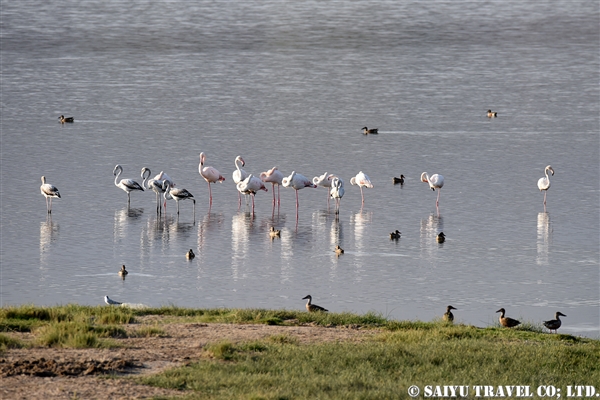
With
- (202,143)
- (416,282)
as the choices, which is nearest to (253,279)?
(416,282)

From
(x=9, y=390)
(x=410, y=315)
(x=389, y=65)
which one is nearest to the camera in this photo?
(x=9, y=390)

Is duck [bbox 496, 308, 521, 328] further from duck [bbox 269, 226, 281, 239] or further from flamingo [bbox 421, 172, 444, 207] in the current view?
flamingo [bbox 421, 172, 444, 207]

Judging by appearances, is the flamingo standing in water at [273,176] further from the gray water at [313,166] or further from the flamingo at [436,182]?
the flamingo at [436,182]

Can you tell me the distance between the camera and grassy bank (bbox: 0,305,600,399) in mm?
9641

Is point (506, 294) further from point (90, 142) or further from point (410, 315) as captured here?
point (90, 142)

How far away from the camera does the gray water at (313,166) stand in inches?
651

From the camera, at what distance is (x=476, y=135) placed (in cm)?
3109

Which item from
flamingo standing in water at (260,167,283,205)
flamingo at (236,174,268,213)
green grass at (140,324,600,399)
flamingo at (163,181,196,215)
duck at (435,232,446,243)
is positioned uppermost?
flamingo standing in water at (260,167,283,205)

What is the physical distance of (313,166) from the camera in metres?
26.6

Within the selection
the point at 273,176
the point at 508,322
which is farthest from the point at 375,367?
the point at 273,176

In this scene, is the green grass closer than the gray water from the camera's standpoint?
Yes

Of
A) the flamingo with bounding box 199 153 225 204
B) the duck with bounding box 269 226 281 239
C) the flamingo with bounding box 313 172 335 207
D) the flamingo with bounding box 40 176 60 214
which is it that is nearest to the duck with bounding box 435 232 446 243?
the duck with bounding box 269 226 281 239

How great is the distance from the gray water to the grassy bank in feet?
7.07

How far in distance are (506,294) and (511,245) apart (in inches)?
129
